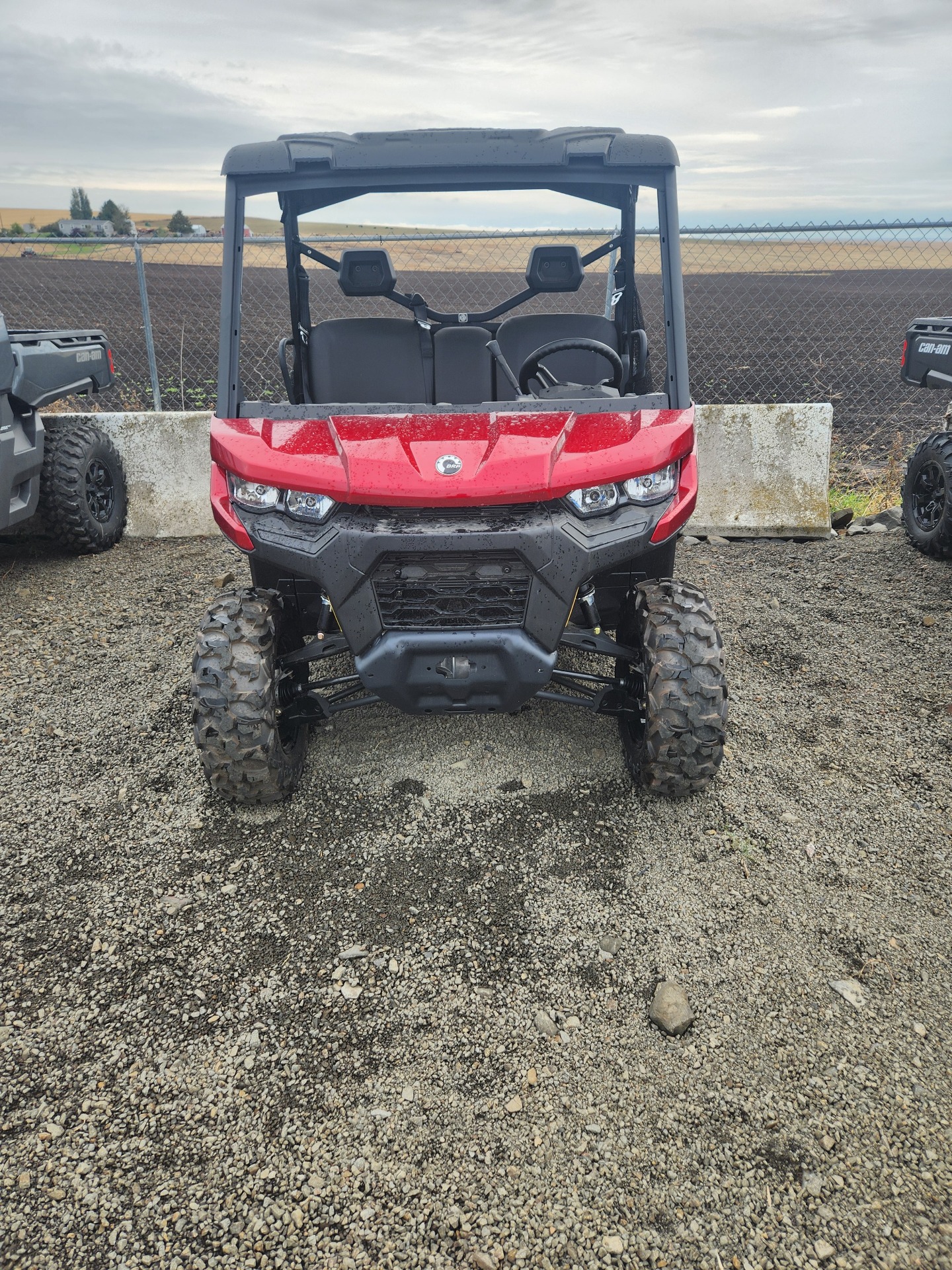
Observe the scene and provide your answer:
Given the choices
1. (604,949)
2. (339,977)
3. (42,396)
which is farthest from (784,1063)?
(42,396)

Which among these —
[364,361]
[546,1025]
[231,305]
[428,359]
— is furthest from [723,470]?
[546,1025]

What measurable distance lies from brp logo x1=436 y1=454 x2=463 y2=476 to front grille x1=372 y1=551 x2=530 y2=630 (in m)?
0.23

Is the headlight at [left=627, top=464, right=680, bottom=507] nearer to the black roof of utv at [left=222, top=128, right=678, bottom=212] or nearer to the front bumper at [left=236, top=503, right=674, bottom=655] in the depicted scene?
the front bumper at [left=236, top=503, right=674, bottom=655]

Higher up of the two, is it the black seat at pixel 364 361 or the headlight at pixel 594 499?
the black seat at pixel 364 361

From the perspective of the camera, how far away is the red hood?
244cm

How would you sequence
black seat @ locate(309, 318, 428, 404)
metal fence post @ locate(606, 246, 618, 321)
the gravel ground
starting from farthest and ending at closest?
metal fence post @ locate(606, 246, 618, 321)
black seat @ locate(309, 318, 428, 404)
the gravel ground

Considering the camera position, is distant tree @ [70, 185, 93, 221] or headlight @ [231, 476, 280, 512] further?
distant tree @ [70, 185, 93, 221]

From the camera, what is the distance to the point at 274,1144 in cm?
191

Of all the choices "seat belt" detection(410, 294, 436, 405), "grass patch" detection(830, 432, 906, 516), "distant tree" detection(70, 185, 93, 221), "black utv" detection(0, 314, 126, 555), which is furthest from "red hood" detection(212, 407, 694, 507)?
"distant tree" detection(70, 185, 93, 221)

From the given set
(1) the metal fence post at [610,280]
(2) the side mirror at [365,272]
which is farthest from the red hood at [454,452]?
(1) the metal fence post at [610,280]

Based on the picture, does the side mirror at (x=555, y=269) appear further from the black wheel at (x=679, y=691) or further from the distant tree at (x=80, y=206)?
the distant tree at (x=80, y=206)

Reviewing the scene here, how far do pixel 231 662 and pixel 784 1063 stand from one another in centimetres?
181

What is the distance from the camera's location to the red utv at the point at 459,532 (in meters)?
2.51

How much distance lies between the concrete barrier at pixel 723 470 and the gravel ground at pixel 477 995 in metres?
2.35
